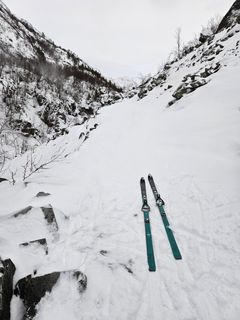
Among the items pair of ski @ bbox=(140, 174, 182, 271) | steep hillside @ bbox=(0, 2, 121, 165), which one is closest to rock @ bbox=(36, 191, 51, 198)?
pair of ski @ bbox=(140, 174, 182, 271)

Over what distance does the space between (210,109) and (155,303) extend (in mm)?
6128

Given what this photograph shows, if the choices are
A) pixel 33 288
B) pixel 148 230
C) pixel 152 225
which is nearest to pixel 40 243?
pixel 33 288

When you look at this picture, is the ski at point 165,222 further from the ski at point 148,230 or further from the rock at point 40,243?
the rock at point 40,243

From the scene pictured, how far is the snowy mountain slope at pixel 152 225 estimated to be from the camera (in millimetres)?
2055

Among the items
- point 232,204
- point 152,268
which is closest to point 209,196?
point 232,204

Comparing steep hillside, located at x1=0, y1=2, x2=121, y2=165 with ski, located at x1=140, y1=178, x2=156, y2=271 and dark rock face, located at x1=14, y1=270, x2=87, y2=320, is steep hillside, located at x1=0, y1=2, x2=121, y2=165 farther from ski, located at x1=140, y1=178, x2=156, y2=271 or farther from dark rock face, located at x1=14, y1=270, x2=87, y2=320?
dark rock face, located at x1=14, y1=270, x2=87, y2=320

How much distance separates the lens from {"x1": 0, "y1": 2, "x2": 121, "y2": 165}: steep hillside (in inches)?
488

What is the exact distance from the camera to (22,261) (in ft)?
7.44

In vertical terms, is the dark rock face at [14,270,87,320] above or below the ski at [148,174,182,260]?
below

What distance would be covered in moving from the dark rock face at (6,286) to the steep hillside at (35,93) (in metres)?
6.01

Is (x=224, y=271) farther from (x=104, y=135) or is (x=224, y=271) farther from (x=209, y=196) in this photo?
→ (x=104, y=135)

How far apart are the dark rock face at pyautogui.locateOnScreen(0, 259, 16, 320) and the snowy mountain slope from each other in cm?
9

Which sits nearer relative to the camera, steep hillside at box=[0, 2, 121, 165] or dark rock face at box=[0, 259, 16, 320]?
dark rock face at box=[0, 259, 16, 320]

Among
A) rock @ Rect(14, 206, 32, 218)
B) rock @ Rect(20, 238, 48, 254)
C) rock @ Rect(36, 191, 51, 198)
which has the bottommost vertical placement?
rock @ Rect(20, 238, 48, 254)
